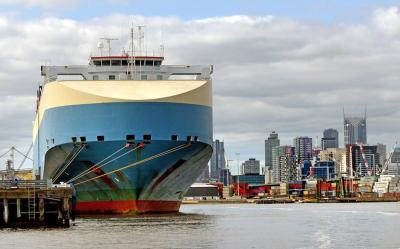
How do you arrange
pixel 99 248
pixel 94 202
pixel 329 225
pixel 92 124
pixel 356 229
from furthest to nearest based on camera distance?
pixel 94 202, pixel 92 124, pixel 329 225, pixel 356 229, pixel 99 248

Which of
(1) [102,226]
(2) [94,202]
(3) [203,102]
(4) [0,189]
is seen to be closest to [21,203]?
(4) [0,189]

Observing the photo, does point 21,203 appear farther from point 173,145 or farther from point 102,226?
point 173,145

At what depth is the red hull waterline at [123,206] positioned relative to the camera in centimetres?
7631

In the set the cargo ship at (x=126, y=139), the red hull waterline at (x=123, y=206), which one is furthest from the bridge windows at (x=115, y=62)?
the red hull waterline at (x=123, y=206)

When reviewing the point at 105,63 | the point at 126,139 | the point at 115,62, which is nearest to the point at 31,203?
the point at 126,139

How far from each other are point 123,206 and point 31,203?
466 inches

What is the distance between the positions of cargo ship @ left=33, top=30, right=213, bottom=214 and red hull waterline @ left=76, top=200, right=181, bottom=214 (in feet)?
0.25

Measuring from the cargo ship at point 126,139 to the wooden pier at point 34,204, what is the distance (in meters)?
6.69

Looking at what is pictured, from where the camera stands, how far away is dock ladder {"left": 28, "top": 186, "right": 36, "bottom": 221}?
6469cm

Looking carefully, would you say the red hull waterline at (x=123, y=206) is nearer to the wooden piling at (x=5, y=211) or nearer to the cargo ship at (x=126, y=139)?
the cargo ship at (x=126, y=139)

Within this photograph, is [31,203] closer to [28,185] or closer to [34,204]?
[34,204]

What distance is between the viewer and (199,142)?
251ft

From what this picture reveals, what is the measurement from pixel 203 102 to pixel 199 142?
11.1ft

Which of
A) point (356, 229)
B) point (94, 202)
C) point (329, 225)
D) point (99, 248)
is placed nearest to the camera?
point (99, 248)
